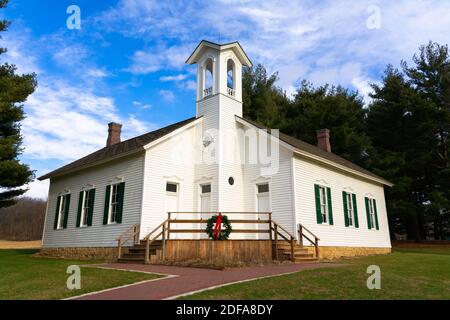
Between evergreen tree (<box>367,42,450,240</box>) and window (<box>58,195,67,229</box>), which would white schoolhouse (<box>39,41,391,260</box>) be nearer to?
window (<box>58,195,67,229</box>)

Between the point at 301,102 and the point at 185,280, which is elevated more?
the point at 301,102

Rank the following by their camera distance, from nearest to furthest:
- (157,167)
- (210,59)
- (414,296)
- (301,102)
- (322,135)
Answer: (414,296)
(157,167)
(210,59)
(322,135)
(301,102)

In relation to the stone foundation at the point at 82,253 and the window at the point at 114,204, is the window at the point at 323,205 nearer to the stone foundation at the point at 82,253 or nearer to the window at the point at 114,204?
the window at the point at 114,204

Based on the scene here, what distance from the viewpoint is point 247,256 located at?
43.1 feet

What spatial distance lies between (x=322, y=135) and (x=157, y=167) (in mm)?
13836

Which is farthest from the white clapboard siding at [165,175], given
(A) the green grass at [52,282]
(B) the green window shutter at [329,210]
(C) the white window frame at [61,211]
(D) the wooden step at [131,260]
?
(C) the white window frame at [61,211]

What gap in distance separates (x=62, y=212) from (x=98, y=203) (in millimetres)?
3977

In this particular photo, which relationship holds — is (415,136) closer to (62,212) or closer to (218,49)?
(218,49)

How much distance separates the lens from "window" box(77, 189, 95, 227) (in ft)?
59.1

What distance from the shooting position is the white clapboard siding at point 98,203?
15.8 metres

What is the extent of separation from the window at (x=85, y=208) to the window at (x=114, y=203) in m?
1.38
